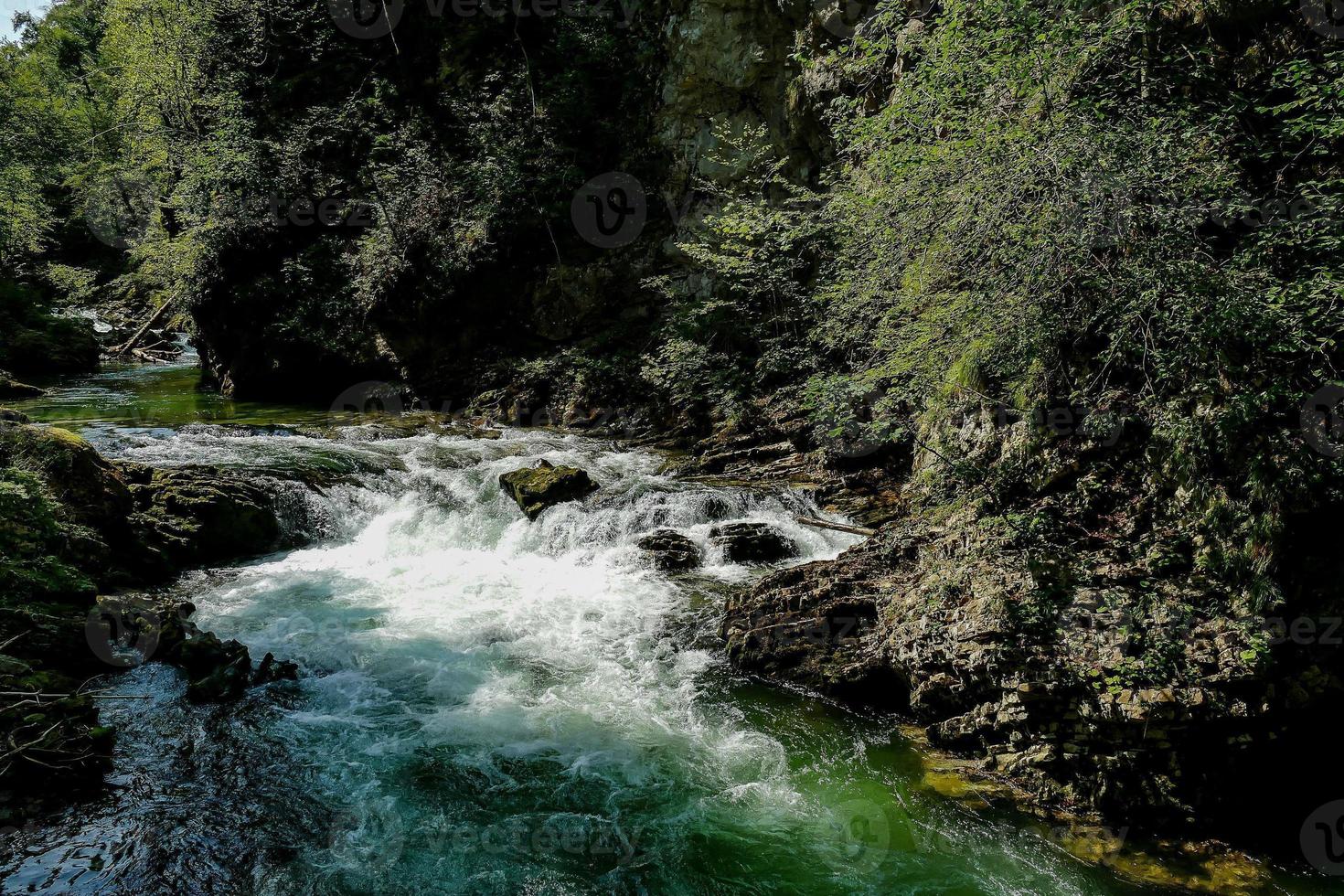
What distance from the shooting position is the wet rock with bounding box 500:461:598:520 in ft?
33.2

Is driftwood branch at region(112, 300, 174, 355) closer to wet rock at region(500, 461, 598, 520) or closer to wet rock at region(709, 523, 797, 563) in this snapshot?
wet rock at region(500, 461, 598, 520)

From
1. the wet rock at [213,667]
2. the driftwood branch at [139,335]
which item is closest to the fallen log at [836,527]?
the wet rock at [213,667]

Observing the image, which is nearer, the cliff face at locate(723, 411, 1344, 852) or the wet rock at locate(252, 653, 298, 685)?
the cliff face at locate(723, 411, 1344, 852)

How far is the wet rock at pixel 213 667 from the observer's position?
5645 mm

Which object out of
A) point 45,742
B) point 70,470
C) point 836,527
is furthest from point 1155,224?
point 70,470

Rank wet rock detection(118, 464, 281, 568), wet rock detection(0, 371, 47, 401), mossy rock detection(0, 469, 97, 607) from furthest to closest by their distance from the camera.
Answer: wet rock detection(0, 371, 47, 401) < wet rock detection(118, 464, 281, 568) < mossy rock detection(0, 469, 97, 607)

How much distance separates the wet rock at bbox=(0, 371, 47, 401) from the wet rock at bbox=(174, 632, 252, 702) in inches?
620

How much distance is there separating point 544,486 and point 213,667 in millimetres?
5021

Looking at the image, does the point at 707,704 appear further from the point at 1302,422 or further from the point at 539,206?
the point at 539,206

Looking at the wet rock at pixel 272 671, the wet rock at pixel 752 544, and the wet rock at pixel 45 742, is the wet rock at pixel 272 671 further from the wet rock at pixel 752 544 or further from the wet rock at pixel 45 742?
the wet rock at pixel 752 544

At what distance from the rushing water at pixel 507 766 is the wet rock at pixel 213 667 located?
169mm

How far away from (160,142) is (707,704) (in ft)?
81.0

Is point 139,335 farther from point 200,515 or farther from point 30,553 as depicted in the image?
point 30,553

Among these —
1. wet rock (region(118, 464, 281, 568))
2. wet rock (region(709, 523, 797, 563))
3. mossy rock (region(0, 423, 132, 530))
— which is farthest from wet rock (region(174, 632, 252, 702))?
wet rock (region(709, 523, 797, 563))
